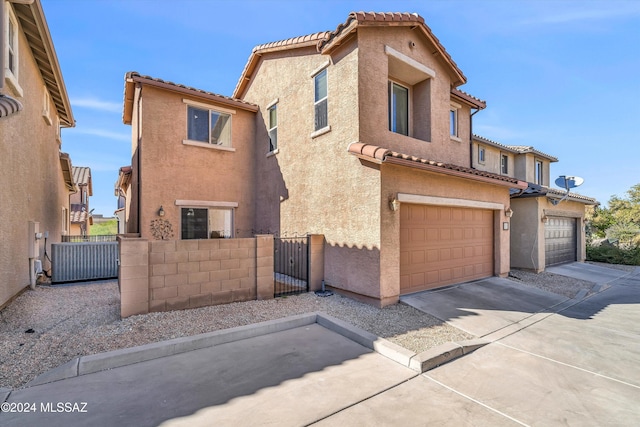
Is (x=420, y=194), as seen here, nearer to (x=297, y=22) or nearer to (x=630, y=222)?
(x=297, y=22)

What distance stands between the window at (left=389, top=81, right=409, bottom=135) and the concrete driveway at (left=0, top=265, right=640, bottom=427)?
614cm

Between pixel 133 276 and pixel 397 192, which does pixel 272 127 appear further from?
pixel 133 276

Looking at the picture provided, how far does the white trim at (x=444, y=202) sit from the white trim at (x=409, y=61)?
4.14 meters

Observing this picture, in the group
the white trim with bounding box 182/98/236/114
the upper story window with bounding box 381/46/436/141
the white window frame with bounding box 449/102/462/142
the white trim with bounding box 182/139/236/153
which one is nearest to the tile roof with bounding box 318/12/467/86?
the upper story window with bounding box 381/46/436/141

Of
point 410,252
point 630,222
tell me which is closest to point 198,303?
point 410,252

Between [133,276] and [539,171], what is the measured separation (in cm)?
2317

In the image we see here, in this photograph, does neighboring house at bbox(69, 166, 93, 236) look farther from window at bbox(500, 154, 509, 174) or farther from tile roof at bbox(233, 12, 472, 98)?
window at bbox(500, 154, 509, 174)

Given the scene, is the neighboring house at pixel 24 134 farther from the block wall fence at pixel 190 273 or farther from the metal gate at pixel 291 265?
the metal gate at pixel 291 265

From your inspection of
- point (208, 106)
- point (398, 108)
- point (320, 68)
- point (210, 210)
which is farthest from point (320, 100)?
point (210, 210)

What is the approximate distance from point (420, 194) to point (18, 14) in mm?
11103

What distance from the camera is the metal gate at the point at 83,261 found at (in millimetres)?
9102

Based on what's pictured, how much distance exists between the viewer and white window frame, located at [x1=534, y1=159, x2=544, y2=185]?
61.8 feet

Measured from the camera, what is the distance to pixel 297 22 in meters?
11.1

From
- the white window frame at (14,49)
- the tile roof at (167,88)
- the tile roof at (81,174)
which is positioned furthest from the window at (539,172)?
the tile roof at (81,174)
